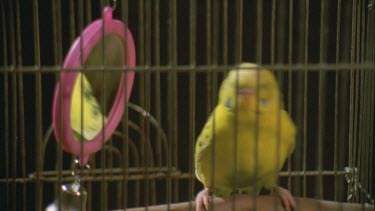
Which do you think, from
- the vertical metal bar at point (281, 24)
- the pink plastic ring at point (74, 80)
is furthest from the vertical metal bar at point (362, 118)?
the pink plastic ring at point (74, 80)

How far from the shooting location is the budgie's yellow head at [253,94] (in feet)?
3.28

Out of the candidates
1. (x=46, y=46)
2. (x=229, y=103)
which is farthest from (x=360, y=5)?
A: (x=46, y=46)

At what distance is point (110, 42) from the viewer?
50.6 inches

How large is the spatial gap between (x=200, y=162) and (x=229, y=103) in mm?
Result: 112

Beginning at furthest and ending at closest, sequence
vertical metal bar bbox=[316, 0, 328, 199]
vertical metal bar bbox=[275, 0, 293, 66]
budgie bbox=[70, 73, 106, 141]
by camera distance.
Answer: vertical metal bar bbox=[275, 0, 293, 66] < budgie bbox=[70, 73, 106, 141] < vertical metal bar bbox=[316, 0, 328, 199]

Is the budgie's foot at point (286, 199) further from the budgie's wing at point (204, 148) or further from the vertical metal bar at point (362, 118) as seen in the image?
the vertical metal bar at point (362, 118)

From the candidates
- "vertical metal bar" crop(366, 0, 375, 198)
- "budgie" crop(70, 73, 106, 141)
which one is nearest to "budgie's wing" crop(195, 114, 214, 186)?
"budgie" crop(70, 73, 106, 141)

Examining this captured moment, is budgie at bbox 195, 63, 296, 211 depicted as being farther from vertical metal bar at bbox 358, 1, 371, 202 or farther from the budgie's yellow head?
vertical metal bar at bbox 358, 1, 371, 202

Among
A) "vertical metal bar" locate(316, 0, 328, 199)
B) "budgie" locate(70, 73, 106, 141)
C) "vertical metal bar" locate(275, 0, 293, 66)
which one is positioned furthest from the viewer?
"vertical metal bar" locate(275, 0, 293, 66)

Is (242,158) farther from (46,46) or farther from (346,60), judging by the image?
(46,46)

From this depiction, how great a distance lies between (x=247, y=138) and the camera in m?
1.01

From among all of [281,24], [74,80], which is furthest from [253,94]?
[281,24]

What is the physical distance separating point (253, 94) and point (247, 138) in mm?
69

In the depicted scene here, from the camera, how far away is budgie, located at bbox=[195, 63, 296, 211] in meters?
1.00
